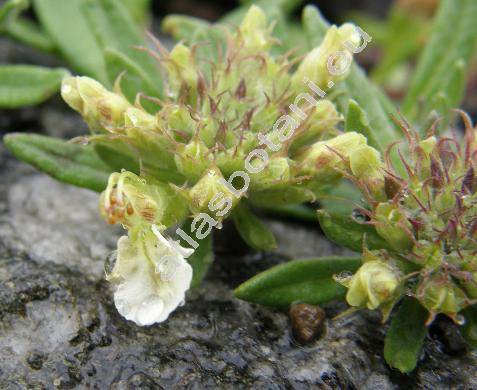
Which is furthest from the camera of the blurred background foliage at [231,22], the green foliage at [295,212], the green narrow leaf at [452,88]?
the blurred background foliage at [231,22]

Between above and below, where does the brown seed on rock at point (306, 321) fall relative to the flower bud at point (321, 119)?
below

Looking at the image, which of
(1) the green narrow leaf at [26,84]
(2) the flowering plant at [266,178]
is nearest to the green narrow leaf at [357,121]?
(2) the flowering plant at [266,178]

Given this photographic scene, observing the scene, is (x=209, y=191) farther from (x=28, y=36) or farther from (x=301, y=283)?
(x=28, y=36)

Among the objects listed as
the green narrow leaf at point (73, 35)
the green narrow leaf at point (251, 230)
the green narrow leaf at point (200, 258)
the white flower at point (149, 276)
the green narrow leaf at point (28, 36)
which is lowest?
the green narrow leaf at point (28, 36)

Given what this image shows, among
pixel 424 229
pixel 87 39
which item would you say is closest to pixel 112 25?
pixel 87 39

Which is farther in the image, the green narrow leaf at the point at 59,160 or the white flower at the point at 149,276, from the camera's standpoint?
the green narrow leaf at the point at 59,160

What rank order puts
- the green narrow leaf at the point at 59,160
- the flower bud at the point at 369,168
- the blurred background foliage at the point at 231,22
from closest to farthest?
the flower bud at the point at 369,168, the green narrow leaf at the point at 59,160, the blurred background foliage at the point at 231,22

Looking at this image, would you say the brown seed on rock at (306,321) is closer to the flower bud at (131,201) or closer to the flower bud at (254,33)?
the flower bud at (131,201)

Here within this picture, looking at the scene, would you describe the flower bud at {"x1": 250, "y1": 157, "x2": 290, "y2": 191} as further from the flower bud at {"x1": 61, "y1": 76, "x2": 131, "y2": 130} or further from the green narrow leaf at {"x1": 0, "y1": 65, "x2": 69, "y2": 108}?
the green narrow leaf at {"x1": 0, "y1": 65, "x2": 69, "y2": 108}
